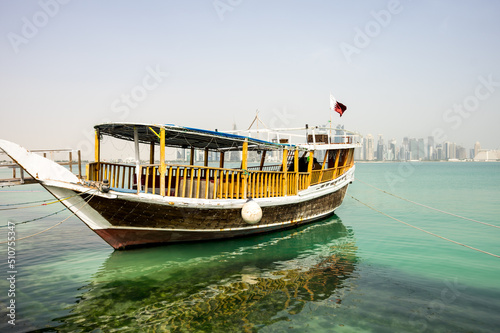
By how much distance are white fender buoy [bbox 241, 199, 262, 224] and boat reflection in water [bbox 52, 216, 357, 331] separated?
972 mm

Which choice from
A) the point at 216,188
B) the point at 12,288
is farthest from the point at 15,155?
the point at 216,188

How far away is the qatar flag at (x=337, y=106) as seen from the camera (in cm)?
1522

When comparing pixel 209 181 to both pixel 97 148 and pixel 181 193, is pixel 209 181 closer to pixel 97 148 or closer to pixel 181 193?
pixel 181 193

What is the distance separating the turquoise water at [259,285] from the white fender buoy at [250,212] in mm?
972

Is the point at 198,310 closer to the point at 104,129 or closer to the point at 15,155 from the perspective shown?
the point at 15,155

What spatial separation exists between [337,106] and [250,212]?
8115 mm

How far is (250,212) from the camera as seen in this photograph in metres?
9.95

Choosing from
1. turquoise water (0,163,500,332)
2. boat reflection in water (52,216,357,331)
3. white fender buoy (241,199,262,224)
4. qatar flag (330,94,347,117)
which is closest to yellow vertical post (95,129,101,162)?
turquoise water (0,163,500,332)

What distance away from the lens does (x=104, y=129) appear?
10.2m

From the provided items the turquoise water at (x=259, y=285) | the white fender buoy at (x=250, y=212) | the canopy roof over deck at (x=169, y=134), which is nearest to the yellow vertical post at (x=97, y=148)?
the canopy roof over deck at (x=169, y=134)

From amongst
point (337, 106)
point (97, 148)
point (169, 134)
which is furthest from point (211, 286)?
point (337, 106)

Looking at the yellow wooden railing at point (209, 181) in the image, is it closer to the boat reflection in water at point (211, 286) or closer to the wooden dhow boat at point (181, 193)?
the wooden dhow boat at point (181, 193)

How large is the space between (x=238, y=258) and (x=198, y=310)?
3.28 meters

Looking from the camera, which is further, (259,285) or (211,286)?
(259,285)
